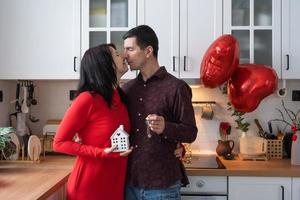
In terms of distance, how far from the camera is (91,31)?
224cm

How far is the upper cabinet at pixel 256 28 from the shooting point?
217 cm

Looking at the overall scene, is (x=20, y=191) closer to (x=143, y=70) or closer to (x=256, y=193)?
(x=143, y=70)

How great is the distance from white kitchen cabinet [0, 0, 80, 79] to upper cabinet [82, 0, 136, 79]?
0.19ft

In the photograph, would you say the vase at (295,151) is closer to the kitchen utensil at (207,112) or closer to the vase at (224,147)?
the vase at (224,147)

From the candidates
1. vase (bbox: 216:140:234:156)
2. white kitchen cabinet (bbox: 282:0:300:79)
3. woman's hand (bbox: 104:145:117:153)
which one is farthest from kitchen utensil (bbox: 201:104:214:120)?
woman's hand (bbox: 104:145:117:153)

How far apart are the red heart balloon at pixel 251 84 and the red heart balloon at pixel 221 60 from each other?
0.07 metres

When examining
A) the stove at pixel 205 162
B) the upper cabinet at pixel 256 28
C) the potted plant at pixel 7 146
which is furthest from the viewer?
the upper cabinet at pixel 256 28

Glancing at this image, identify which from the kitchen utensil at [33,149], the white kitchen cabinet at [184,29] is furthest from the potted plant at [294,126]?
the kitchen utensil at [33,149]

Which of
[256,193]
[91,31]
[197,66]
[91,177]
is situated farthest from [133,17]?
[256,193]

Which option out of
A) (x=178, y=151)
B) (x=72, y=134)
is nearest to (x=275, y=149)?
(x=178, y=151)

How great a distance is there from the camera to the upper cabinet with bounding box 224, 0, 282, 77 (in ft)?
7.12

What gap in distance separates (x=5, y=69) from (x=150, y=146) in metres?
1.26

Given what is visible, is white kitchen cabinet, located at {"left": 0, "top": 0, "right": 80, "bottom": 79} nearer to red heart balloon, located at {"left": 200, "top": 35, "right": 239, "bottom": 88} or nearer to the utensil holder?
red heart balloon, located at {"left": 200, "top": 35, "right": 239, "bottom": 88}

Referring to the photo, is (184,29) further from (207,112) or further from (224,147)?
(224,147)
